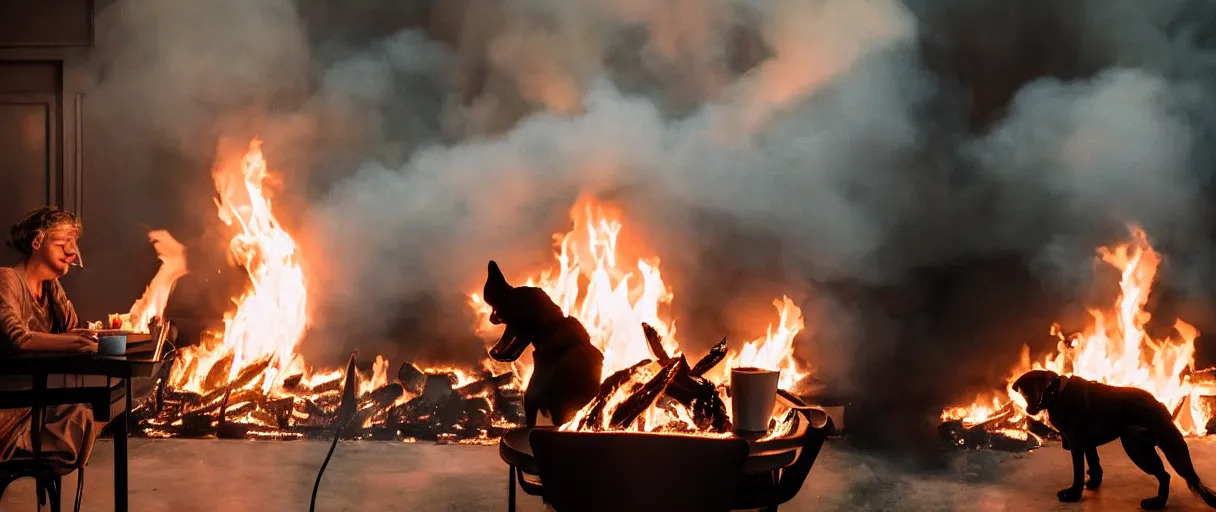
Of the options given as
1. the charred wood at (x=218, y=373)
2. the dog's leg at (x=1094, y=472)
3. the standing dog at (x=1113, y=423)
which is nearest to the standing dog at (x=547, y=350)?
the standing dog at (x=1113, y=423)

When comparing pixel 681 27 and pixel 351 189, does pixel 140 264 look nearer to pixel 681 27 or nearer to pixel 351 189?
pixel 351 189

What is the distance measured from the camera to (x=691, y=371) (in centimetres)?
239

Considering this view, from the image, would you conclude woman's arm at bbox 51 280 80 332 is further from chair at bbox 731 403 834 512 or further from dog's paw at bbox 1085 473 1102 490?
dog's paw at bbox 1085 473 1102 490

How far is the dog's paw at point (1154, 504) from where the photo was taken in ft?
11.7

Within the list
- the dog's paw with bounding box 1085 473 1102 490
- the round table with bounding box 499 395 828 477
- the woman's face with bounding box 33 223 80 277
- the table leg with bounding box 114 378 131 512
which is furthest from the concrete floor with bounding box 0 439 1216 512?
the round table with bounding box 499 395 828 477

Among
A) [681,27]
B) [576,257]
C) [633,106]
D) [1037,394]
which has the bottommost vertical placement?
[1037,394]

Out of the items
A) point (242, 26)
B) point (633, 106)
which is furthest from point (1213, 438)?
point (242, 26)

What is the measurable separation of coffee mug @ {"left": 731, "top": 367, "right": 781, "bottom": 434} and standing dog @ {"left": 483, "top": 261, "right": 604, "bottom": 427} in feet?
1.62

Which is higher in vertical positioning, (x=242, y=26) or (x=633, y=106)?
(x=242, y=26)

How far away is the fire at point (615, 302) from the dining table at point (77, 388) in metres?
2.34

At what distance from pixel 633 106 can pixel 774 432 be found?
2963 mm

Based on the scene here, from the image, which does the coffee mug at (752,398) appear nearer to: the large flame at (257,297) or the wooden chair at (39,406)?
the wooden chair at (39,406)

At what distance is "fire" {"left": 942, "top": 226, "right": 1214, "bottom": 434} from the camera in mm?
4734

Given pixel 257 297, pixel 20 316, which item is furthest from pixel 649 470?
pixel 257 297
